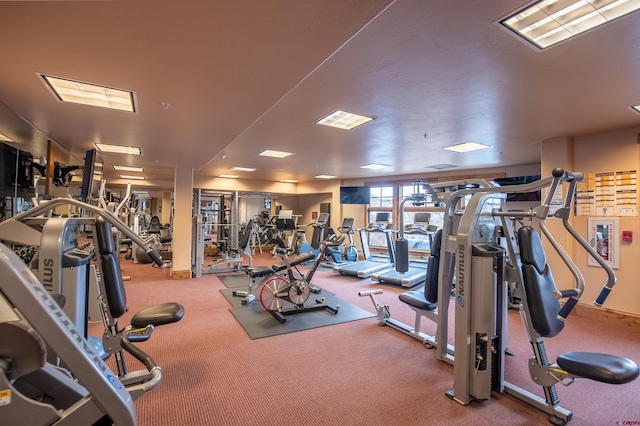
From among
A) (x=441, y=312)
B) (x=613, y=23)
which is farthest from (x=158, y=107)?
(x=613, y=23)

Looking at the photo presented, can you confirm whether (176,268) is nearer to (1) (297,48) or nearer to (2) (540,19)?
(1) (297,48)

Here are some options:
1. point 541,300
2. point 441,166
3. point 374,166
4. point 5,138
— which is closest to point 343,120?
point 541,300

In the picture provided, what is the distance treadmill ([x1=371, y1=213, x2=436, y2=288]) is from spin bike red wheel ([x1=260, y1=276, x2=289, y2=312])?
2025 millimetres

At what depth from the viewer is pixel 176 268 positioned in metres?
6.16

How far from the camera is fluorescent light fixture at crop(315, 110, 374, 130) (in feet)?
11.2

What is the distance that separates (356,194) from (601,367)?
7.11 metres

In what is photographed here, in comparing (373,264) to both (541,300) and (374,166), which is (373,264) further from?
(541,300)

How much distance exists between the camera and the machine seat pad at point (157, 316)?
6.57 ft

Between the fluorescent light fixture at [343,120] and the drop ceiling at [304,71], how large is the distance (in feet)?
0.43

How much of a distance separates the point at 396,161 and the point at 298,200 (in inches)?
229

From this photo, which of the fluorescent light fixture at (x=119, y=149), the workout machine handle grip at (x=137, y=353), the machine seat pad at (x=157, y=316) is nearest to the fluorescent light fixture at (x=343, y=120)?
the machine seat pad at (x=157, y=316)

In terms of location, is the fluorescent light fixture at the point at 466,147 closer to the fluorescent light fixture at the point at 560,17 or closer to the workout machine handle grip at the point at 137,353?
the fluorescent light fixture at the point at 560,17

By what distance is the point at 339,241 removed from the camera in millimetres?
4488

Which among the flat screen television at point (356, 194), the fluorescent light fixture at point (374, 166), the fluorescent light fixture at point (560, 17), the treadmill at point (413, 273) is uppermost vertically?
the fluorescent light fixture at point (560, 17)
